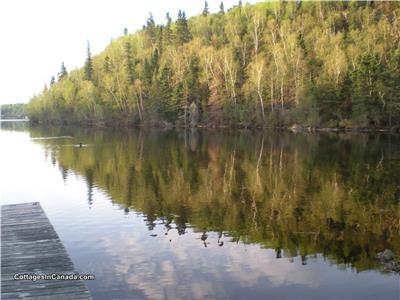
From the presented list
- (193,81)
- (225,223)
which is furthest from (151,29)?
(225,223)

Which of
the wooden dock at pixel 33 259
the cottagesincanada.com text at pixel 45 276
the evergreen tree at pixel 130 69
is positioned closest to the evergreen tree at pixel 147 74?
the evergreen tree at pixel 130 69

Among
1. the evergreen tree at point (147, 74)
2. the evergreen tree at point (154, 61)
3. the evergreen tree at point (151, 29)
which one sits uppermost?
the evergreen tree at point (151, 29)

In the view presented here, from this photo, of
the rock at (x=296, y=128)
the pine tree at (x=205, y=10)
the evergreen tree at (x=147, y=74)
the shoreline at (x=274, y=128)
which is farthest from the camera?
the pine tree at (x=205, y=10)

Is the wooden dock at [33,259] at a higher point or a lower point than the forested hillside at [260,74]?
lower

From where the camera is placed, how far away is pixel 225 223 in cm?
2116

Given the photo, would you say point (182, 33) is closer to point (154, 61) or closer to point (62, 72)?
point (154, 61)

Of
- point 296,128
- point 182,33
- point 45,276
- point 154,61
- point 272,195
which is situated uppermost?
point 182,33

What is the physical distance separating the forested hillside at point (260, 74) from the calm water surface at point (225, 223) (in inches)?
1715

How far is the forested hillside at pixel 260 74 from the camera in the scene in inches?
3258

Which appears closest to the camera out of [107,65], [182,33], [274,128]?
[274,128]

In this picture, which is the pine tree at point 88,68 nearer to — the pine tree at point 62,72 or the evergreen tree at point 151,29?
the evergreen tree at point 151,29

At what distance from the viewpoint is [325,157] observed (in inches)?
1726

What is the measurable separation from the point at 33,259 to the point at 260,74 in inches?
3161

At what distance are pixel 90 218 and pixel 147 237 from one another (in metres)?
4.79
